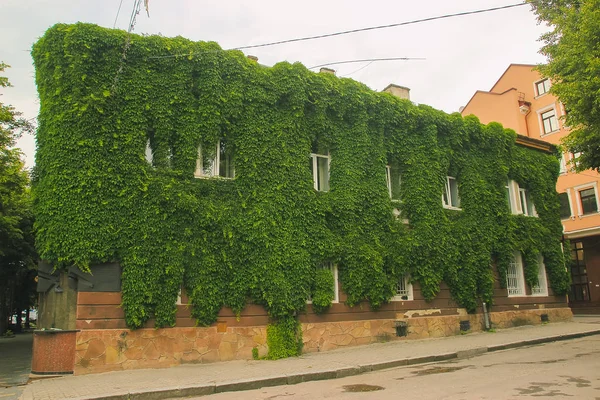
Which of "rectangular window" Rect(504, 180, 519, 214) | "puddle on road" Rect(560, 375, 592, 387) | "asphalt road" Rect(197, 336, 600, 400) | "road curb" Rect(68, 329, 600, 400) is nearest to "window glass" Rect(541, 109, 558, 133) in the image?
"rectangular window" Rect(504, 180, 519, 214)

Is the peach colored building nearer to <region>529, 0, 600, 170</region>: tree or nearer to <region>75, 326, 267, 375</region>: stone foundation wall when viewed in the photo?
<region>529, 0, 600, 170</region>: tree

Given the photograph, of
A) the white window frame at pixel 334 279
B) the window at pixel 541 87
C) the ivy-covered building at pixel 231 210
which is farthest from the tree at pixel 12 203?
the window at pixel 541 87

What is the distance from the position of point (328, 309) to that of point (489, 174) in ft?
31.7

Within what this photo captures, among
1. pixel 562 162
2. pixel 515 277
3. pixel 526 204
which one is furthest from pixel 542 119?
pixel 515 277

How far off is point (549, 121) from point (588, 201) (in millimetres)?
6118

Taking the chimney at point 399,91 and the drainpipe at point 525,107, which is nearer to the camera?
the chimney at point 399,91

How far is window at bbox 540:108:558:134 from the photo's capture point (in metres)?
31.0

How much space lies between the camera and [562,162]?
30.7 m

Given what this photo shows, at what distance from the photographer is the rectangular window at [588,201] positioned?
28203 millimetres

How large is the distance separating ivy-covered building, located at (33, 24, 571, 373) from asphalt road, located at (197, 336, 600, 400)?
3.38 meters

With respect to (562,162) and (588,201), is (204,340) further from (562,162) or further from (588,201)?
(562,162)

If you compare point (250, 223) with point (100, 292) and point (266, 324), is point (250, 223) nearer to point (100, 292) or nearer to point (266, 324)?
point (266, 324)

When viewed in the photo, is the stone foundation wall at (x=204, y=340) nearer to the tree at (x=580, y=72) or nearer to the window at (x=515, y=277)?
the window at (x=515, y=277)

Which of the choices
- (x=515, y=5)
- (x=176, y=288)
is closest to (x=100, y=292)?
(x=176, y=288)
